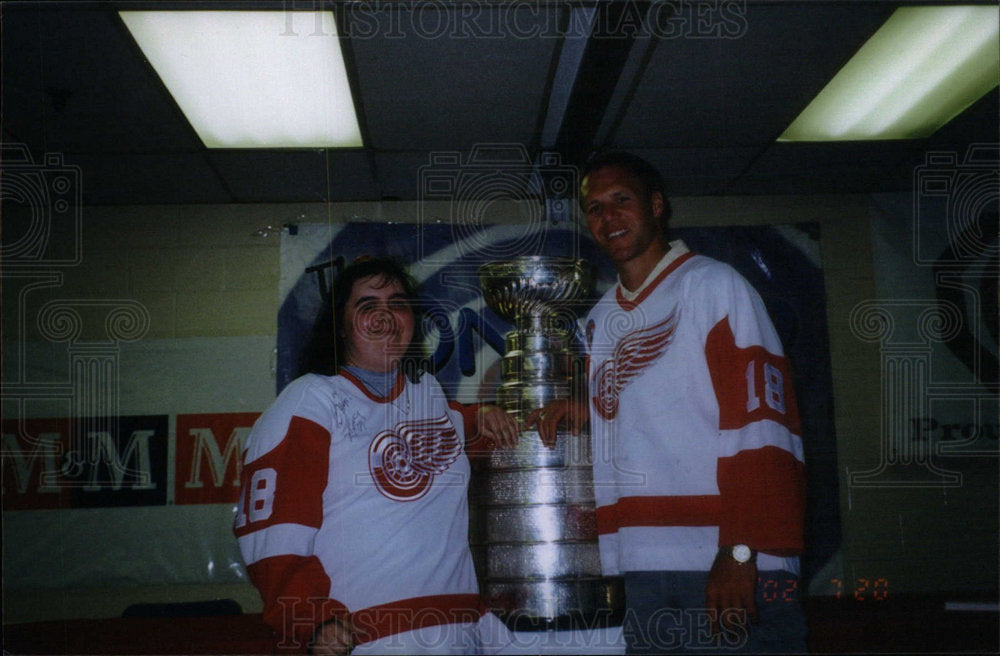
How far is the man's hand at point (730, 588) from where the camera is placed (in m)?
1.54

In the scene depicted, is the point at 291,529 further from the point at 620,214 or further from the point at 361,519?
the point at 620,214

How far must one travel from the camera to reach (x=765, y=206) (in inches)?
75.3

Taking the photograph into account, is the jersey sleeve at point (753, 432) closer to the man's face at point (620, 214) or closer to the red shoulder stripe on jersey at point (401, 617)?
the man's face at point (620, 214)

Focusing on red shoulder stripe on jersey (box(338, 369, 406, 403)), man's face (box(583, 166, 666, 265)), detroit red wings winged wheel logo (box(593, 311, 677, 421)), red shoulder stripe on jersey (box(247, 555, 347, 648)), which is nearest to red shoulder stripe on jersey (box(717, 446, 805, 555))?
detroit red wings winged wheel logo (box(593, 311, 677, 421))

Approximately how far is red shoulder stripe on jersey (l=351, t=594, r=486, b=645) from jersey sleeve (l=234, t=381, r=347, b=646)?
5 cm

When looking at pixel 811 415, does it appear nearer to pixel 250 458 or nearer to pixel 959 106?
pixel 959 106

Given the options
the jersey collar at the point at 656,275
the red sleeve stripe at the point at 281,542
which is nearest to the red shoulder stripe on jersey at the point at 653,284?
the jersey collar at the point at 656,275

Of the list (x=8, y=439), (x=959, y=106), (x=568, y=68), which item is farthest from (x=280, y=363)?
(x=959, y=106)

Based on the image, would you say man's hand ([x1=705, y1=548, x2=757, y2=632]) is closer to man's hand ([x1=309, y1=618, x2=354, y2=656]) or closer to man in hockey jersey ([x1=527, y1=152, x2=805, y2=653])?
man in hockey jersey ([x1=527, y1=152, x2=805, y2=653])

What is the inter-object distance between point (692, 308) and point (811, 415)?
1.50 ft

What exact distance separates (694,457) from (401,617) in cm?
74

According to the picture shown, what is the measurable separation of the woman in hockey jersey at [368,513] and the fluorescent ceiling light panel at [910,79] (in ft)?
3.64

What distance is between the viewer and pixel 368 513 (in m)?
1.65

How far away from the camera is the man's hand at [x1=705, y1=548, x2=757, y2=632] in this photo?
154 cm
